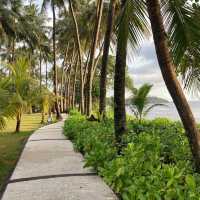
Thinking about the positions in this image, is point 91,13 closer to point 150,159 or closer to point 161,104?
point 161,104

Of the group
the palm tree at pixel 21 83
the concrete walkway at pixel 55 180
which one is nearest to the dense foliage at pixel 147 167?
the concrete walkway at pixel 55 180

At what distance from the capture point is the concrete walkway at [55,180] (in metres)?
5.90

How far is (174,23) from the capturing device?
5.61 metres

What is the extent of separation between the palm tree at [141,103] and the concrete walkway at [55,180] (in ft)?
23.4

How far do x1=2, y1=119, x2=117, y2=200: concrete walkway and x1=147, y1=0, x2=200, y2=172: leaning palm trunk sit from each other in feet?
4.09

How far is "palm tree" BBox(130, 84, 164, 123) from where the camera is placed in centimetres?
1636

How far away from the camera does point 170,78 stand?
213 inches

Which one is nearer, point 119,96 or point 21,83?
point 119,96

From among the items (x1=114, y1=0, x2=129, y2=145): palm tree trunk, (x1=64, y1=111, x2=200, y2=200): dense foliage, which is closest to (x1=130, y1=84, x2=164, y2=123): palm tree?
(x1=64, y1=111, x2=200, y2=200): dense foliage

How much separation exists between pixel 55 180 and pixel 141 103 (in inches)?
401

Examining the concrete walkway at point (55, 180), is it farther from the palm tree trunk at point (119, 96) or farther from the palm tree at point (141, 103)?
the palm tree at point (141, 103)

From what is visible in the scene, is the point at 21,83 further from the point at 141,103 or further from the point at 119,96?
the point at 119,96

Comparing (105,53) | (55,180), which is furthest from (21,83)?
(55,180)

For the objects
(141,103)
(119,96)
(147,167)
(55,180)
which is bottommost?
(55,180)
